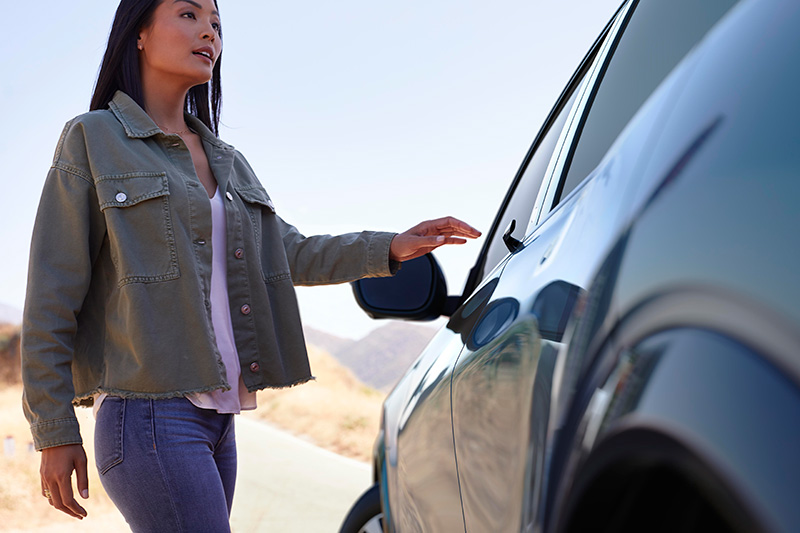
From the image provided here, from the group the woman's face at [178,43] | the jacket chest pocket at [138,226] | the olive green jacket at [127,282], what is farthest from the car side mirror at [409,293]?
the woman's face at [178,43]

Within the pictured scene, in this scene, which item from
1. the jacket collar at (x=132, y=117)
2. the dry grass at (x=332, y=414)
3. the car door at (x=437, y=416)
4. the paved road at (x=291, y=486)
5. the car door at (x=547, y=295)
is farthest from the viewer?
the dry grass at (x=332, y=414)

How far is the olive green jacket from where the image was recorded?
1.54 m

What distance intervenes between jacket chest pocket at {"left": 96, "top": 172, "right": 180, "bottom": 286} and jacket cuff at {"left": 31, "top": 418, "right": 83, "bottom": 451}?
316 mm

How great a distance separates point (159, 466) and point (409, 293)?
84 cm

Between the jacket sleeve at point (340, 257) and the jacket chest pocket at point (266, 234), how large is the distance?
8 centimetres

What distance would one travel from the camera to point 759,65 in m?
0.46

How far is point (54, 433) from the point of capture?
1515 millimetres

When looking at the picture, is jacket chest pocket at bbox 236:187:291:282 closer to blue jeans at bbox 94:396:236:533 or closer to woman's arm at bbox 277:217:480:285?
woman's arm at bbox 277:217:480:285

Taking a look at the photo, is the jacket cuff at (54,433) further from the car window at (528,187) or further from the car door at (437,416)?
the car window at (528,187)

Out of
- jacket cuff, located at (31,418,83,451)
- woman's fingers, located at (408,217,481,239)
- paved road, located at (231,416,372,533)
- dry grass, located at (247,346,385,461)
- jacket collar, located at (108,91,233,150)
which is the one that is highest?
jacket collar, located at (108,91,233,150)

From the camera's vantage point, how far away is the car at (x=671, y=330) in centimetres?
35

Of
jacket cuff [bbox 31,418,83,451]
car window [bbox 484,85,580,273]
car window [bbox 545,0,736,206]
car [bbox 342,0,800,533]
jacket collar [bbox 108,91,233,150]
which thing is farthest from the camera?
jacket collar [bbox 108,91,233,150]

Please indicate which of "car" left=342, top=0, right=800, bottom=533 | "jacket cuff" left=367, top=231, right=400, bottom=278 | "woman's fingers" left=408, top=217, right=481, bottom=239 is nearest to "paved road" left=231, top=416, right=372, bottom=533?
"jacket cuff" left=367, top=231, right=400, bottom=278

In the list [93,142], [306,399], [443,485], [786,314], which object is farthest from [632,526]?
[306,399]
